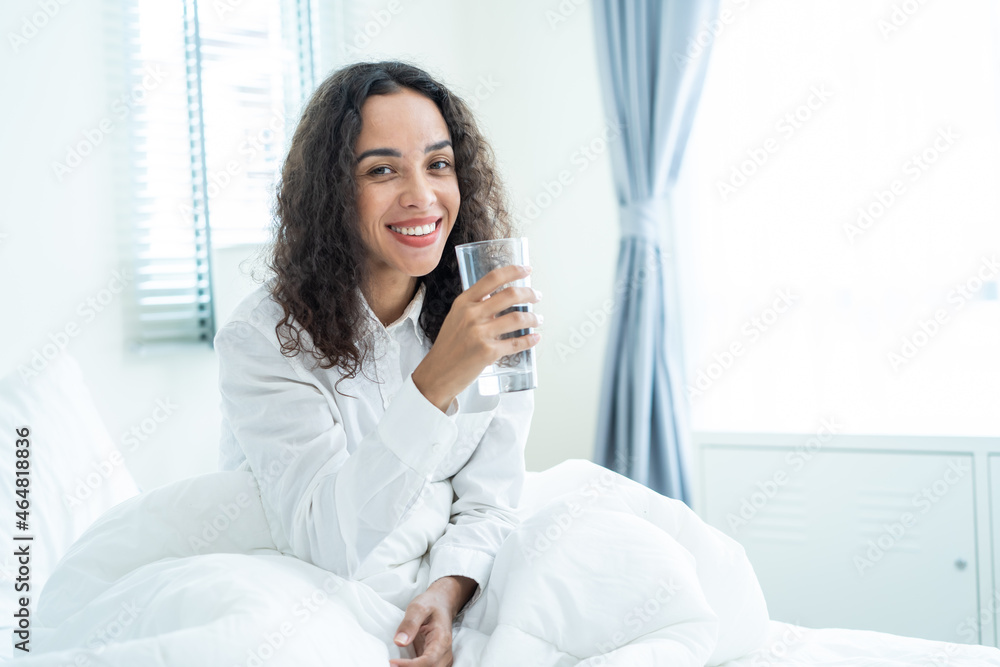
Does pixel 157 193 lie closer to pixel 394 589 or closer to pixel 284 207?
pixel 284 207

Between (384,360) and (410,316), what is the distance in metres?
0.09

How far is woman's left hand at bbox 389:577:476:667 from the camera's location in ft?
3.37

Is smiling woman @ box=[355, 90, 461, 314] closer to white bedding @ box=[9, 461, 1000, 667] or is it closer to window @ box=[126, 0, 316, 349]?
white bedding @ box=[9, 461, 1000, 667]

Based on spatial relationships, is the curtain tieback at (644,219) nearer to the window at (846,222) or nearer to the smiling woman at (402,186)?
the window at (846,222)

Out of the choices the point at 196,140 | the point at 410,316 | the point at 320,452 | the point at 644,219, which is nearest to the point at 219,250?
the point at 196,140

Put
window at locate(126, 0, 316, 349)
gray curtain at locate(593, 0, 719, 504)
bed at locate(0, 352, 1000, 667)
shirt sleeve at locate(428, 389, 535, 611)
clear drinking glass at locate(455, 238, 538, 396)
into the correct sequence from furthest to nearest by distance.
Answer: gray curtain at locate(593, 0, 719, 504)
window at locate(126, 0, 316, 349)
shirt sleeve at locate(428, 389, 535, 611)
clear drinking glass at locate(455, 238, 538, 396)
bed at locate(0, 352, 1000, 667)

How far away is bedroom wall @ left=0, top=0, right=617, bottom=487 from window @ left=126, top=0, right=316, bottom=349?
0.21 feet

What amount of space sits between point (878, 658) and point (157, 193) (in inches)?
73.5

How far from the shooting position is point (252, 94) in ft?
7.72

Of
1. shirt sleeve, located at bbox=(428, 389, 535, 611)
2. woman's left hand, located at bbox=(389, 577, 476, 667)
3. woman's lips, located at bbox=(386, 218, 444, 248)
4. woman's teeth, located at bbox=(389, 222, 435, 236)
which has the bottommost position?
woman's left hand, located at bbox=(389, 577, 476, 667)

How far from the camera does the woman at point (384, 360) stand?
1.05 meters

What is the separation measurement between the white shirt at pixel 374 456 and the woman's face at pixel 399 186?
0.41ft

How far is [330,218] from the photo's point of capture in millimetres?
1299

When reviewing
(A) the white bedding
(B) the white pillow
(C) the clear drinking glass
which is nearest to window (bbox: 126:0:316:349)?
(B) the white pillow
